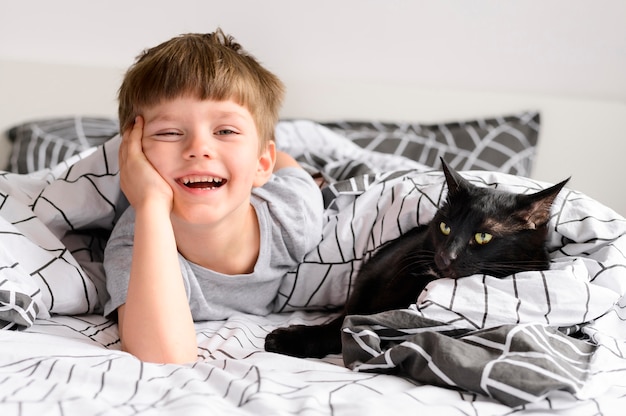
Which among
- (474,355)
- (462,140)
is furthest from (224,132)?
(462,140)

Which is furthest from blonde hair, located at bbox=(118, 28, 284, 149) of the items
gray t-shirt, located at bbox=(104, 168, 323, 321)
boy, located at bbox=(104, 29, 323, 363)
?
gray t-shirt, located at bbox=(104, 168, 323, 321)

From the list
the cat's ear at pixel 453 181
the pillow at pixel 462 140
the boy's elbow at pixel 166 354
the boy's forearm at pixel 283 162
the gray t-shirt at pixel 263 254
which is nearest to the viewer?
the boy's elbow at pixel 166 354

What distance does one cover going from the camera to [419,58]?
245 centimetres

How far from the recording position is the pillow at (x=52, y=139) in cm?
201

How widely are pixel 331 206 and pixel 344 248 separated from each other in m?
0.14

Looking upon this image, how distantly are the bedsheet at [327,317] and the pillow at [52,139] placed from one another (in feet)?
1.51

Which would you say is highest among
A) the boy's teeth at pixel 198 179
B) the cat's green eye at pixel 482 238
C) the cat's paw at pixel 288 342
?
the boy's teeth at pixel 198 179

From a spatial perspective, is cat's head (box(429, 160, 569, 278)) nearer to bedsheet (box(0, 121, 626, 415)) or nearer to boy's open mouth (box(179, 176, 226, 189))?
bedsheet (box(0, 121, 626, 415))

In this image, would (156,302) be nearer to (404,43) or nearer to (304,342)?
(304,342)

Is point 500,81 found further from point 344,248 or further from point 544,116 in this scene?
point 344,248

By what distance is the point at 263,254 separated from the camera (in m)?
1.41

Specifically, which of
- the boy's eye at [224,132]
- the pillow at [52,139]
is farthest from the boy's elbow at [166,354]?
the pillow at [52,139]

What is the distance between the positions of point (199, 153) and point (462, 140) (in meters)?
1.24

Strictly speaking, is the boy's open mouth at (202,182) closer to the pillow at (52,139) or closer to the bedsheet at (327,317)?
the bedsheet at (327,317)
